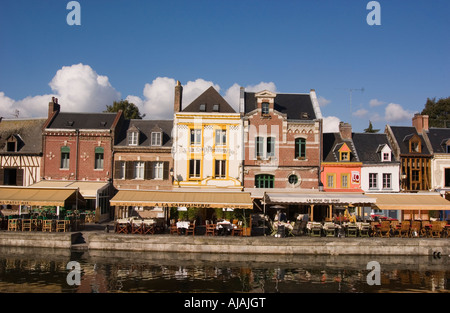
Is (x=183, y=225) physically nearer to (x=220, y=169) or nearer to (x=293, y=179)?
(x=220, y=169)

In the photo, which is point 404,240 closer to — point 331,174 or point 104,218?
point 331,174

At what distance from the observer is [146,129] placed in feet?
112

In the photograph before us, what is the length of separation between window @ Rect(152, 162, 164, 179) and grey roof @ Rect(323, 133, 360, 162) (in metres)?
13.5

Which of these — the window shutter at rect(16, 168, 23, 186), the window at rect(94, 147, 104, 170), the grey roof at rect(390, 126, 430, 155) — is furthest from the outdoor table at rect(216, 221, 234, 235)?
the window shutter at rect(16, 168, 23, 186)

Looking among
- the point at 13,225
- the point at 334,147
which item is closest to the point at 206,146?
the point at 334,147

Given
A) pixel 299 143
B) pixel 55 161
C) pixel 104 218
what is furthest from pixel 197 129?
pixel 55 161

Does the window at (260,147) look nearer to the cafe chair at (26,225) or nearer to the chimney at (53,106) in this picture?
the cafe chair at (26,225)

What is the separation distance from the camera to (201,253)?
73.2ft

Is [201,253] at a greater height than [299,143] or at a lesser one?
lesser

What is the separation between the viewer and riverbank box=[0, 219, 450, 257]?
2236 cm

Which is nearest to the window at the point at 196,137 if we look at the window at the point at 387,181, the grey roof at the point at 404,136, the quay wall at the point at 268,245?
the quay wall at the point at 268,245

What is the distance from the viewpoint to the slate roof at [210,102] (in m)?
31.8

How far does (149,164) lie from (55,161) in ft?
25.9

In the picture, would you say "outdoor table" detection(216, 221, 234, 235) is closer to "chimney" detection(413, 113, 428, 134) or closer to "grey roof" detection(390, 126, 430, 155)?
"grey roof" detection(390, 126, 430, 155)
